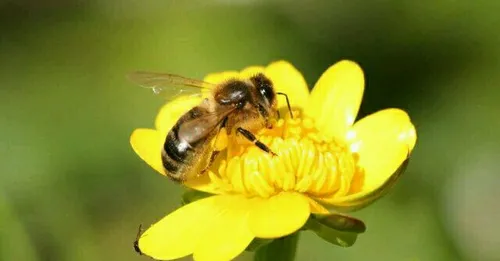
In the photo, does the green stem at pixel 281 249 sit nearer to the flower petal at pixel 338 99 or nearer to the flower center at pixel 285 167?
the flower center at pixel 285 167

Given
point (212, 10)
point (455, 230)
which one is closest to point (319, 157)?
point (455, 230)

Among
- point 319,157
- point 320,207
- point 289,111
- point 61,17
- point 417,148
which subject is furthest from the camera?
point 61,17

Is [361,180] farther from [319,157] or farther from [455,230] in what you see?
[455,230]

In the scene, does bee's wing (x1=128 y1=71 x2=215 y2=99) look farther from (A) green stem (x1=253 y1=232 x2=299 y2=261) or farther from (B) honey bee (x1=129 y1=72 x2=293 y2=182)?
(A) green stem (x1=253 y1=232 x2=299 y2=261)

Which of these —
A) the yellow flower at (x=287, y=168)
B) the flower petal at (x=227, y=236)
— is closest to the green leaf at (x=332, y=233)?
the yellow flower at (x=287, y=168)

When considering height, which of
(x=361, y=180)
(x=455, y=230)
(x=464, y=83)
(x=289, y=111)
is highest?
(x=289, y=111)
